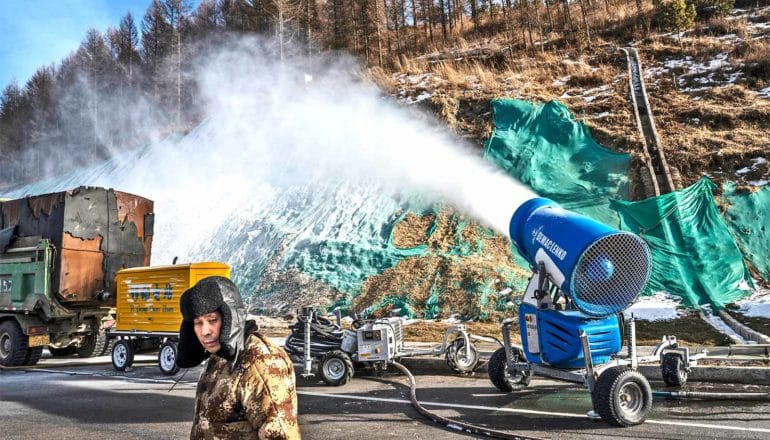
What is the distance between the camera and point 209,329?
2174 mm

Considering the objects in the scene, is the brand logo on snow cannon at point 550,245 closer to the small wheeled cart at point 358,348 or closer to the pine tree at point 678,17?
the small wheeled cart at point 358,348

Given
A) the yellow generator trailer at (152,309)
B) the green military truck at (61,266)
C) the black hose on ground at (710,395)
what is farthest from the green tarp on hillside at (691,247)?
the green military truck at (61,266)

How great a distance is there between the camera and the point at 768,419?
571 cm

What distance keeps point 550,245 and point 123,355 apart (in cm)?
917

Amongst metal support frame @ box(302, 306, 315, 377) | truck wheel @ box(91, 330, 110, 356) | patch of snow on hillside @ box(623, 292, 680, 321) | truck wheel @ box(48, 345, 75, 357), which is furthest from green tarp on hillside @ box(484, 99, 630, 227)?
truck wheel @ box(48, 345, 75, 357)

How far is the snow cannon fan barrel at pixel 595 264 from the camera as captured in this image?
6.09 meters

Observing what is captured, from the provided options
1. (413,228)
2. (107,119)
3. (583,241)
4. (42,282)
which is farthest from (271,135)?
(107,119)

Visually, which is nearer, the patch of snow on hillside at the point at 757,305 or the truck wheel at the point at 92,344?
the patch of snow on hillside at the point at 757,305

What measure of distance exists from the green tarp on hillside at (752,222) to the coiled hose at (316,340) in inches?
476

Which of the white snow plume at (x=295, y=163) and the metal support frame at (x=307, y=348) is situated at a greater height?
the white snow plume at (x=295, y=163)

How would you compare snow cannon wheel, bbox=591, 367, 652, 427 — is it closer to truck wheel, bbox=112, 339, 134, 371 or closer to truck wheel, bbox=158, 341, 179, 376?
truck wheel, bbox=158, 341, 179, 376

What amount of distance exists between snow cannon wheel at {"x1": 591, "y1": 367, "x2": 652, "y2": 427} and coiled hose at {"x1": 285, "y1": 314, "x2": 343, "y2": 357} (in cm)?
471

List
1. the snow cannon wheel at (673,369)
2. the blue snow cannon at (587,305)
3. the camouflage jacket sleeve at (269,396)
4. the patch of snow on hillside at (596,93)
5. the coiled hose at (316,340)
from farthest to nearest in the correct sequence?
1. the patch of snow on hillside at (596,93)
2. the coiled hose at (316,340)
3. the snow cannon wheel at (673,369)
4. the blue snow cannon at (587,305)
5. the camouflage jacket sleeve at (269,396)

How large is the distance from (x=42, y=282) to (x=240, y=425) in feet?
40.5
